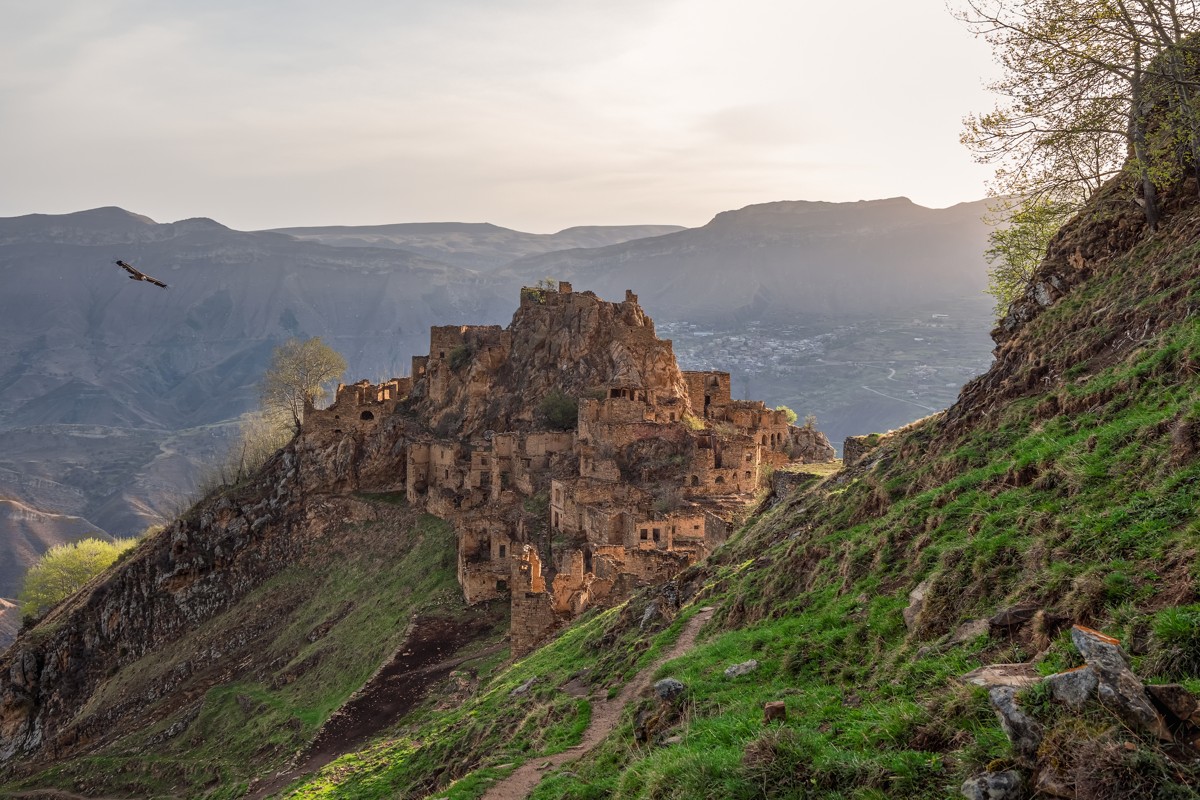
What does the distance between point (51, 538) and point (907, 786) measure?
168913 mm

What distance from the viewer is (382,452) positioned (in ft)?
200

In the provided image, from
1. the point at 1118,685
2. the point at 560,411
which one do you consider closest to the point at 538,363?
the point at 560,411

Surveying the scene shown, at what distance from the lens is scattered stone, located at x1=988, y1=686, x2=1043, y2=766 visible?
7.12 meters

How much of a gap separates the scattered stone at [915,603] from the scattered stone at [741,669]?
2.41 meters

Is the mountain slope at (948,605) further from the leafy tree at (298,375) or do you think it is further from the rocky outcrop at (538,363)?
the leafy tree at (298,375)

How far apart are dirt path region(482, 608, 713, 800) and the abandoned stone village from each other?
13.1 meters

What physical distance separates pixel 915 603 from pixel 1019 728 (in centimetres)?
479

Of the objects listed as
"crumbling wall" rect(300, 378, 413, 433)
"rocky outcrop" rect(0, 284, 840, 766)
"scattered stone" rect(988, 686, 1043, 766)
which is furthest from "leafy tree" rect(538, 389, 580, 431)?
"scattered stone" rect(988, 686, 1043, 766)

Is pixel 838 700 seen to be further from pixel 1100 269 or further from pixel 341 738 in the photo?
pixel 341 738

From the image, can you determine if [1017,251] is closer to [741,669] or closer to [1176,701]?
[741,669]

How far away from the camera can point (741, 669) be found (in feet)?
43.1

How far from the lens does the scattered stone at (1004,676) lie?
800 centimetres

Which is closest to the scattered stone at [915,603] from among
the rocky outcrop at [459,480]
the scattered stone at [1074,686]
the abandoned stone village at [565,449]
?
the scattered stone at [1074,686]

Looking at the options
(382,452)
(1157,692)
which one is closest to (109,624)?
(382,452)
